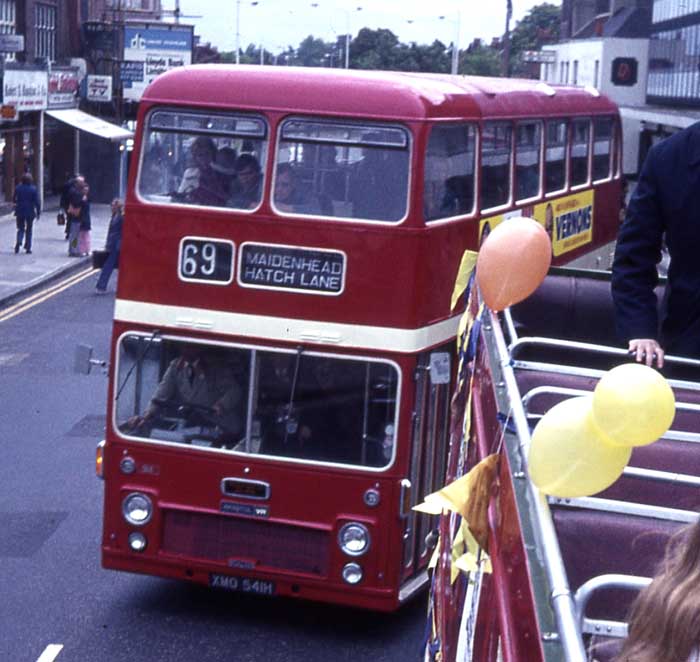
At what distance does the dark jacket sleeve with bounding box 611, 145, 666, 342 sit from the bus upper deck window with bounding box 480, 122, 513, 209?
538 cm

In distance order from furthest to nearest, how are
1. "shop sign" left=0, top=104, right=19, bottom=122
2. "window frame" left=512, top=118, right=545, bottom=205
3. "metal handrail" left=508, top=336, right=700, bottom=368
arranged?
"shop sign" left=0, top=104, right=19, bottom=122, "window frame" left=512, top=118, right=545, bottom=205, "metal handrail" left=508, top=336, right=700, bottom=368

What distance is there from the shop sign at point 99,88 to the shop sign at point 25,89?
520cm

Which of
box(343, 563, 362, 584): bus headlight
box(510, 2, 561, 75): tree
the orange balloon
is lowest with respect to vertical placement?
box(343, 563, 362, 584): bus headlight

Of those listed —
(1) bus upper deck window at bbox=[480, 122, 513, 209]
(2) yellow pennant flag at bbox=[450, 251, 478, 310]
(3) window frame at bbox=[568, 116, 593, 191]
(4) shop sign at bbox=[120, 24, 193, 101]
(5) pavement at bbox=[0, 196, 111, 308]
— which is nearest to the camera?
(2) yellow pennant flag at bbox=[450, 251, 478, 310]

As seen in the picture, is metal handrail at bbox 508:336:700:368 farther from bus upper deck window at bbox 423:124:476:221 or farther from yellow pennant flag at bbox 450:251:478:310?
bus upper deck window at bbox 423:124:476:221

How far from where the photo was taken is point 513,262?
210 inches

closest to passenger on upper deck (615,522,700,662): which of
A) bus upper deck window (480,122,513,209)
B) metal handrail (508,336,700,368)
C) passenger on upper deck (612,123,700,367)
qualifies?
metal handrail (508,336,700,368)

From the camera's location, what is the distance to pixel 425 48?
46000mm

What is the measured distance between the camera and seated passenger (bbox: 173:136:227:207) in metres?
9.51

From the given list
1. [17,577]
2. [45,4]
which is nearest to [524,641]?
[17,577]

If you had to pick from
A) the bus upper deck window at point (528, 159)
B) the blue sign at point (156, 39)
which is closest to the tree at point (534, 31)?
the blue sign at point (156, 39)

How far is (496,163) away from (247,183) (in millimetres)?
2525

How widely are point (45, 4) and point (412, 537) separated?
41.4 meters

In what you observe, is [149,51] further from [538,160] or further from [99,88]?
[538,160]
